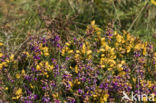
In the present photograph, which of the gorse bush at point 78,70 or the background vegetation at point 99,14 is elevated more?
the background vegetation at point 99,14

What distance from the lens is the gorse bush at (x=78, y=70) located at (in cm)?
195

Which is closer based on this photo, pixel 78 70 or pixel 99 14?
pixel 78 70

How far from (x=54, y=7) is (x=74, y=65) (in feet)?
4.96

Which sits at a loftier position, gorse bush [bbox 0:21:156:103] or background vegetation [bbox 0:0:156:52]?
background vegetation [bbox 0:0:156:52]

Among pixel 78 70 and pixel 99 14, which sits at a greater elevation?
pixel 99 14

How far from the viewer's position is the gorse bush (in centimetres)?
195

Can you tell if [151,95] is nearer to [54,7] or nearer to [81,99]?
[81,99]

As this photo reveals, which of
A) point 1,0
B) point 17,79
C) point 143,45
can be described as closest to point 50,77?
point 17,79

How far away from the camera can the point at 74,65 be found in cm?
236

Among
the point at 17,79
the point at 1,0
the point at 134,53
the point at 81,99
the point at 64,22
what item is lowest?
the point at 81,99

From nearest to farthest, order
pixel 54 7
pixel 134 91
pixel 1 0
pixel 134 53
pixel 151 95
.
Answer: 1. pixel 151 95
2. pixel 134 91
3. pixel 134 53
4. pixel 54 7
5. pixel 1 0

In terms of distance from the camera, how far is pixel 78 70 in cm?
203

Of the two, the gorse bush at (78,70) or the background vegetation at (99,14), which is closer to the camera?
the gorse bush at (78,70)

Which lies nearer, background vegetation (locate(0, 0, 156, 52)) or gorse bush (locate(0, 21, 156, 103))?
gorse bush (locate(0, 21, 156, 103))
